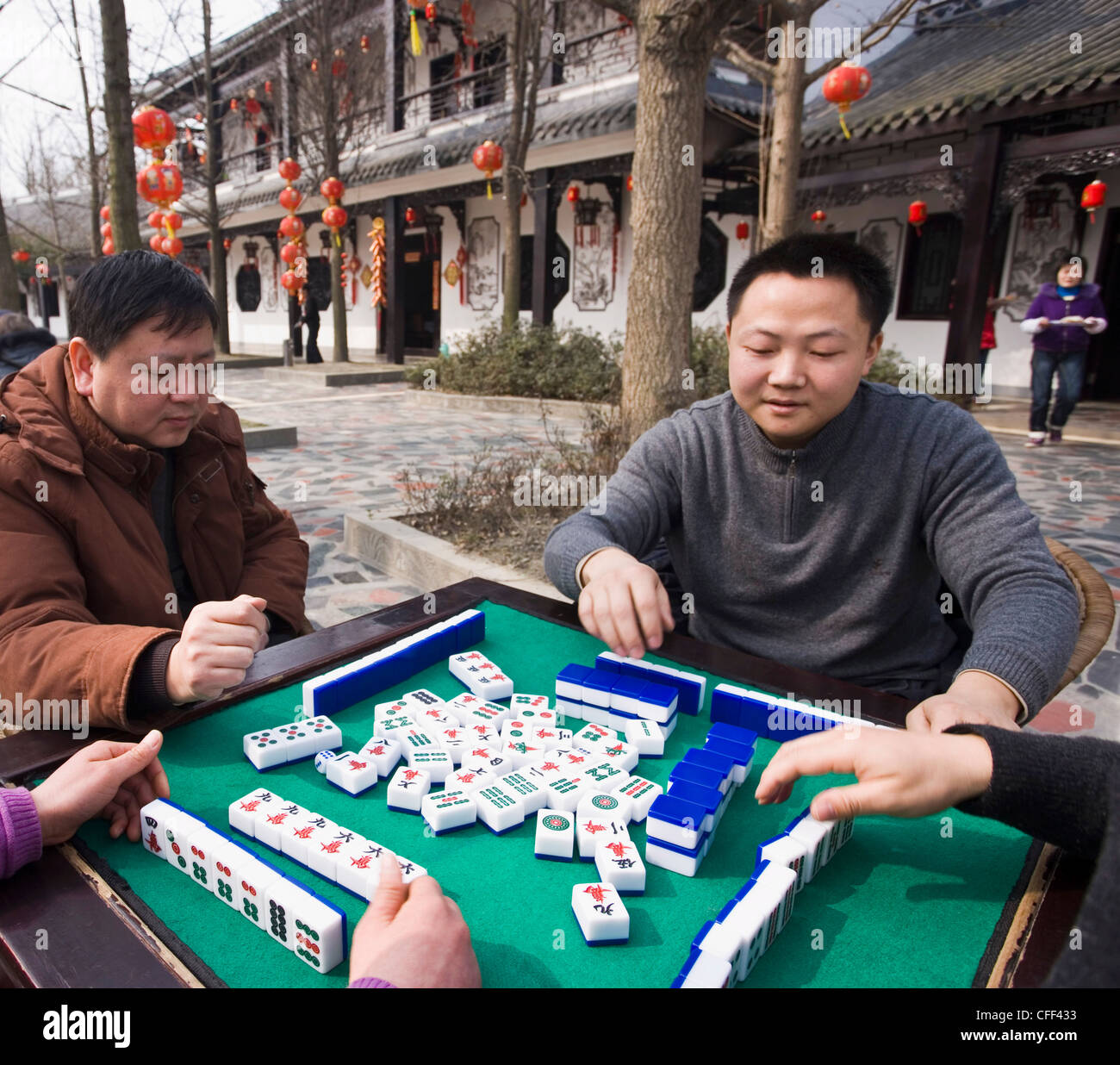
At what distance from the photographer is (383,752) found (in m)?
1.29

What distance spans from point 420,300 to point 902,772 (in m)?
19.6

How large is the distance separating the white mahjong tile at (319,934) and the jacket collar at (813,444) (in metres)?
1.53

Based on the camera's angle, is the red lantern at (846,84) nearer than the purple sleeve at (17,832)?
No

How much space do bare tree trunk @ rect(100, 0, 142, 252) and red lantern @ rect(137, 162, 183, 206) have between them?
292cm

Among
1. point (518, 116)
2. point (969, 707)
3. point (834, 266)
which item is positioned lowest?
point (969, 707)

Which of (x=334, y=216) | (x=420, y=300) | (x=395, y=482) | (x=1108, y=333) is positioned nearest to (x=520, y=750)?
(x=395, y=482)

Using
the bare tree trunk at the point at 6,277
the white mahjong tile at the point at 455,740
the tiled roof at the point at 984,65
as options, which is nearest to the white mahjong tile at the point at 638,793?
the white mahjong tile at the point at 455,740

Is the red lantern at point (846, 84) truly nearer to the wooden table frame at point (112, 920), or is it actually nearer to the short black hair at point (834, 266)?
the short black hair at point (834, 266)

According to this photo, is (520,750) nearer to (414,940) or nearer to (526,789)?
(526,789)

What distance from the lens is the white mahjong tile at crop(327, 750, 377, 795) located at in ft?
4.07

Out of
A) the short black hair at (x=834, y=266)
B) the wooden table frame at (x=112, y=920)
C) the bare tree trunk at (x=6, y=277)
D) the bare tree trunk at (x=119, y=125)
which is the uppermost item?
the bare tree trunk at (x=119, y=125)

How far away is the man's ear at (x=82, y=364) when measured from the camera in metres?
1.77
